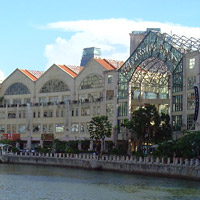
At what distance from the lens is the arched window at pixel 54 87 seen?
133125 millimetres

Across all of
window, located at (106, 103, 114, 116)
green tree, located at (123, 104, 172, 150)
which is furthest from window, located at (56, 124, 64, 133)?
green tree, located at (123, 104, 172, 150)

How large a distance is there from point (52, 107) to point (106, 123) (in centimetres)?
2512

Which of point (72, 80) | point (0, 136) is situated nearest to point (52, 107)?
point (72, 80)

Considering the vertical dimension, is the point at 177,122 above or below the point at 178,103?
below

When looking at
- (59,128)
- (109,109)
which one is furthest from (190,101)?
(59,128)

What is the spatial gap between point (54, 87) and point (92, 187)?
66.4 metres

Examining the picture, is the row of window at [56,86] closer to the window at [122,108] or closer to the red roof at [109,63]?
the red roof at [109,63]

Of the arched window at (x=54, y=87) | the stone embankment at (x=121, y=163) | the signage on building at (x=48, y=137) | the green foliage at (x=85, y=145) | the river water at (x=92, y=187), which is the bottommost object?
the river water at (x=92, y=187)

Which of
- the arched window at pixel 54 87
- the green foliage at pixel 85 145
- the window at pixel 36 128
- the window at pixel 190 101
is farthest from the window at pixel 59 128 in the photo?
the window at pixel 190 101

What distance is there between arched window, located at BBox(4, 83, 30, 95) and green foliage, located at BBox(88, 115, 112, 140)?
34.1 metres

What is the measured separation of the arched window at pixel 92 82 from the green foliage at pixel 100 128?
1432 cm

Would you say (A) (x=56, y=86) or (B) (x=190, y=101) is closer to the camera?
(B) (x=190, y=101)

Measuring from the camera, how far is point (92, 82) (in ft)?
414

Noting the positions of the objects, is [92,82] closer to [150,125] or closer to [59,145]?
[59,145]
